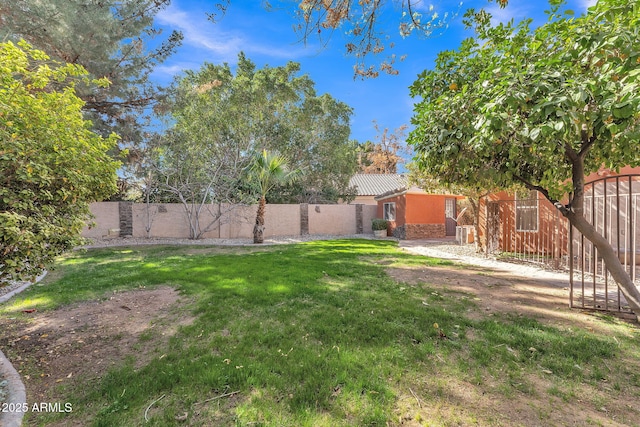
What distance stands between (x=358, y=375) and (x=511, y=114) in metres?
3.24

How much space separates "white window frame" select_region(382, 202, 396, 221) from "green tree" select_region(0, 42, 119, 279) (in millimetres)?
15481

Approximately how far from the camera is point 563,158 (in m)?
4.28

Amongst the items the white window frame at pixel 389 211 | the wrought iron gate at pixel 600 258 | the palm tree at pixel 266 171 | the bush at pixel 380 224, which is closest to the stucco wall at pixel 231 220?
the white window frame at pixel 389 211

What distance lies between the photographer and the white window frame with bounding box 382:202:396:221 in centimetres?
1729

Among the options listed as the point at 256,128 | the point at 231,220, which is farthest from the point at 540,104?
the point at 256,128

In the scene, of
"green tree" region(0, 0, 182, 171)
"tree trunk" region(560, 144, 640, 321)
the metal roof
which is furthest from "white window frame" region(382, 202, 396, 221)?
"green tree" region(0, 0, 182, 171)

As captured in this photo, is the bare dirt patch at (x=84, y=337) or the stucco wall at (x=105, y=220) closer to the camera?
the bare dirt patch at (x=84, y=337)

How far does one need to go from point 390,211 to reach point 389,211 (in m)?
0.12

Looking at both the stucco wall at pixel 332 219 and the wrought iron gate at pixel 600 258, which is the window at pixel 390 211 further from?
the wrought iron gate at pixel 600 258

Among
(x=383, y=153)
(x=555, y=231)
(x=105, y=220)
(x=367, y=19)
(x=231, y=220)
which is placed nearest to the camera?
(x=367, y=19)

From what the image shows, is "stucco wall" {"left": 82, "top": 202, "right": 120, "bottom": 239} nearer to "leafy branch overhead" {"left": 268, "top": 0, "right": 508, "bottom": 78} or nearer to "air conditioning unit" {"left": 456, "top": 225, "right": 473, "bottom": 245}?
"leafy branch overhead" {"left": 268, "top": 0, "right": 508, "bottom": 78}

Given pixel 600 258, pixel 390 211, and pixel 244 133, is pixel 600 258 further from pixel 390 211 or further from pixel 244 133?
pixel 244 133

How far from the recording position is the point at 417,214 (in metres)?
16.1

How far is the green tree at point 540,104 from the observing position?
254cm
